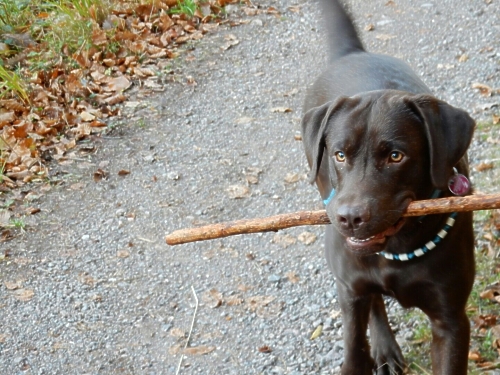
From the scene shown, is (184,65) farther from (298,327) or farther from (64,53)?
(298,327)

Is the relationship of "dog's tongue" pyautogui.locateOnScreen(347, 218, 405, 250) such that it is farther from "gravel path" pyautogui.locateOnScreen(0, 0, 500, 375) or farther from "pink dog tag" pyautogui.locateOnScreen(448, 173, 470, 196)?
"gravel path" pyautogui.locateOnScreen(0, 0, 500, 375)

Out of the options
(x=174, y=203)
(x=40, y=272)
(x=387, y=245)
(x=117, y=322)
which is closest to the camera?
(x=387, y=245)

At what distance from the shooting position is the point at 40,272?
4652 mm

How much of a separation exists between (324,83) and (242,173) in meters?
1.51

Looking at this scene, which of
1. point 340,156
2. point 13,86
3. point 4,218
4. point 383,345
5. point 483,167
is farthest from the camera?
point 13,86

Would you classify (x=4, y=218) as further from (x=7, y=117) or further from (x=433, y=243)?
(x=433, y=243)

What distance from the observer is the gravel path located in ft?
13.0

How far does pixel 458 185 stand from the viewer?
2889 mm

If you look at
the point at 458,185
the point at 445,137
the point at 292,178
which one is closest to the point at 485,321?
the point at 458,185

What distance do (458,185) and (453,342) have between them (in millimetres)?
657

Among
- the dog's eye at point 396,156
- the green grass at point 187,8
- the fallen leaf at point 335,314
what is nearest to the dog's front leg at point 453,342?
the dog's eye at point 396,156

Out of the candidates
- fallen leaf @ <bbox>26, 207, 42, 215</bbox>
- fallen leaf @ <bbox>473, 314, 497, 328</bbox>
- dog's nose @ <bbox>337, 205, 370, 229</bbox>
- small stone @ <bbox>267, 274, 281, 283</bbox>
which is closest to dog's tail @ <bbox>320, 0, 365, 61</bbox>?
small stone @ <bbox>267, 274, 281, 283</bbox>

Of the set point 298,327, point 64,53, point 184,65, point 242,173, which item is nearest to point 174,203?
point 242,173

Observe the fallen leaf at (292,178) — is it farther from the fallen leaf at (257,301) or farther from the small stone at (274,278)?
the fallen leaf at (257,301)
